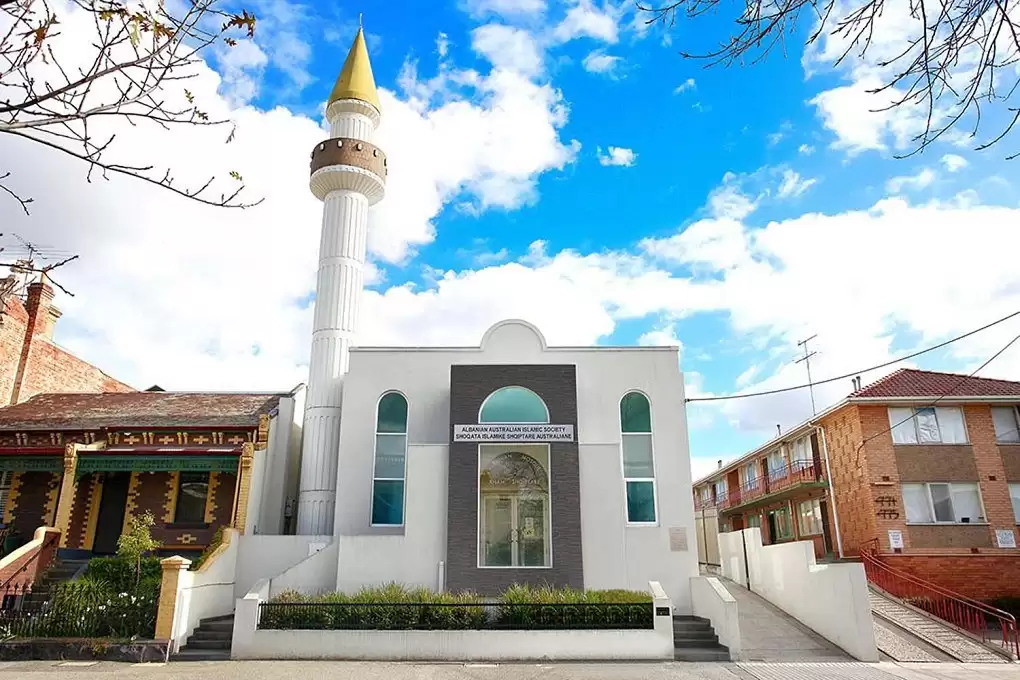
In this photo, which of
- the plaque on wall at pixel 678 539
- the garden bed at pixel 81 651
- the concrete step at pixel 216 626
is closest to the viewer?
the garden bed at pixel 81 651

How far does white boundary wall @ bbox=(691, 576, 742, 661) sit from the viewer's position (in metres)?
14.1

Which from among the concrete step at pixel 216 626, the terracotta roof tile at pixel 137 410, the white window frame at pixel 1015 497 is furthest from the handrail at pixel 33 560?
the white window frame at pixel 1015 497

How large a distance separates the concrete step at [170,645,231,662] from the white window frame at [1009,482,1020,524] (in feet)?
72.2

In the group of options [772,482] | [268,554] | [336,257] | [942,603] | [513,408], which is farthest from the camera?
[772,482]

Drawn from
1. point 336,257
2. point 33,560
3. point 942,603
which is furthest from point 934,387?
point 33,560

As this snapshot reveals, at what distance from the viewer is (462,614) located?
14281 millimetres

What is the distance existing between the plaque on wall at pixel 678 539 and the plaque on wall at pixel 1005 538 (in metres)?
10.8

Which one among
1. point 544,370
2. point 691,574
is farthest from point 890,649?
point 544,370

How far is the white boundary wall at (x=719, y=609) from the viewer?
14086mm

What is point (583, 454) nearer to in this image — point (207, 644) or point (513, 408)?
point (513, 408)

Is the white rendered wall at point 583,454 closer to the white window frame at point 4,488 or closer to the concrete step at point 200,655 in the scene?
the concrete step at point 200,655

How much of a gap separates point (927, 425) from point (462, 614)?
16.4 meters

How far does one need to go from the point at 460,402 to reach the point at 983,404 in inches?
660

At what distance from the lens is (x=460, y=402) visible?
17.8 metres
